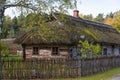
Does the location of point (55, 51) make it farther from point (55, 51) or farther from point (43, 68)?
point (43, 68)

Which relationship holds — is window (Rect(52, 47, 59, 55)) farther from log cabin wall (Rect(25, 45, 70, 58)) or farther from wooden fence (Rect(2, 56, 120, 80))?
wooden fence (Rect(2, 56, 120, 80))

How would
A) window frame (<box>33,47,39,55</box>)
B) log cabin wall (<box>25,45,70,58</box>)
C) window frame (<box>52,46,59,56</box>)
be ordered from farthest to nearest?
window frame (<box>33,47,39,55</box>) < window frame (<box>52,46,59,56</box>) < log cabin wall (<box>25,45,70,58</box>)

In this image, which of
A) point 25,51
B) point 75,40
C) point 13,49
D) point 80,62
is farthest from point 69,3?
point 13,49

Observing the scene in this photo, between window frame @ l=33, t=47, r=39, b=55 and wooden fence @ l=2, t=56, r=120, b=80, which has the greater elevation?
window frame @ l=33, t=47, r=39, b=55

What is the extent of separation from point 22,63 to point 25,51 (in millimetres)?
13013

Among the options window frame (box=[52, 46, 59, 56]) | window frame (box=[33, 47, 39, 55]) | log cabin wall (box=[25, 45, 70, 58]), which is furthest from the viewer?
window frame (box=[33, 47, 39, 55])

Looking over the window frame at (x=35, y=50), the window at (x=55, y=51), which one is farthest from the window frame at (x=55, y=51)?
the window frame at (x=35, y=50)

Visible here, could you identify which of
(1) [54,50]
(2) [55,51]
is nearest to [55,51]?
(2) [55,51]

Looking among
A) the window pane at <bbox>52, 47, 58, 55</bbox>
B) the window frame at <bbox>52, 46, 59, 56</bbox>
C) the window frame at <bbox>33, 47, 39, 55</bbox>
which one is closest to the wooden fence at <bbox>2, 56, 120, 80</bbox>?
the window frame at <bbox>52, 46, 59, 56</bbox>

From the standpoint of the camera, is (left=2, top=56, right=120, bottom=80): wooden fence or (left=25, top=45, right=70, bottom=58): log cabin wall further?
(left=25, top=45, right=70, bottom=58): log cabin wall

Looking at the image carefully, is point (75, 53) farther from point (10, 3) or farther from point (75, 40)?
point (10, 3)

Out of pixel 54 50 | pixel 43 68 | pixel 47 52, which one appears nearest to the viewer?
pixel 43 68

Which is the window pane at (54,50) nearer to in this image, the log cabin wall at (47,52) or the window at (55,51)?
the window at (55,51)

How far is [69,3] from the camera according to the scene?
20500mm
